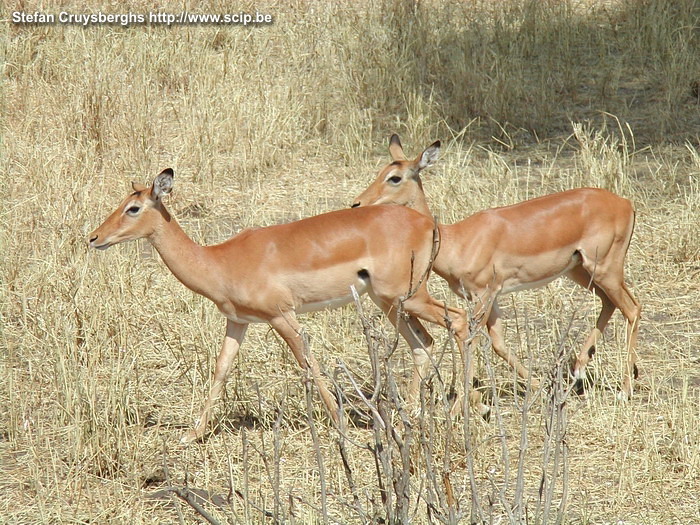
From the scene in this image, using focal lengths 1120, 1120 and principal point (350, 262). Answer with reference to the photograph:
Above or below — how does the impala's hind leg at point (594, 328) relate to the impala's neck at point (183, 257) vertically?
below

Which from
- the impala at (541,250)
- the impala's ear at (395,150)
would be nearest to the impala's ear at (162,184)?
the impala at (541,250)

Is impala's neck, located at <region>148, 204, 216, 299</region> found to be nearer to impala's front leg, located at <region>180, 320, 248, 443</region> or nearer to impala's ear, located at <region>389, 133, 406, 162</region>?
impala's front leg, located at <region>180, 320, 248, 443</region>

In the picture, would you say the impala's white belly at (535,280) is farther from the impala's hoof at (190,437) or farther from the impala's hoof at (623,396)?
the impala's hoof at (190,437)

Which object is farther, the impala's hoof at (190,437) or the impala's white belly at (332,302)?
the impala's white belly at (332,302)

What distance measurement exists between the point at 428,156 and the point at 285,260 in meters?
1.31

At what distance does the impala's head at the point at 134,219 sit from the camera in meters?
5.59

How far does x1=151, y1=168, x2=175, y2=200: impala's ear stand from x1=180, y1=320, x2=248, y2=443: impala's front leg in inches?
29.4

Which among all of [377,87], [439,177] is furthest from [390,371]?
[377,87]

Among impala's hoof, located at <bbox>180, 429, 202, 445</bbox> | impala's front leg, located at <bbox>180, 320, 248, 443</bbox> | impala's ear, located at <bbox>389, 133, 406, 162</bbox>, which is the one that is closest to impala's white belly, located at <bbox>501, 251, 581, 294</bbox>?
impala's ear, located at <bbox>389, 133, 406, 162</bbox>

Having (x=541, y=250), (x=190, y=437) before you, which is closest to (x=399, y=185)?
(x=541, y=250)

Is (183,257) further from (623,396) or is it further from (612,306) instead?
(612,306)

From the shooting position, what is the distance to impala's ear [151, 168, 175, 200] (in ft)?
18.5

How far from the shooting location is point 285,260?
5566mm

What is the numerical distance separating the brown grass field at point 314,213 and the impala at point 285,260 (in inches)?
11.3
